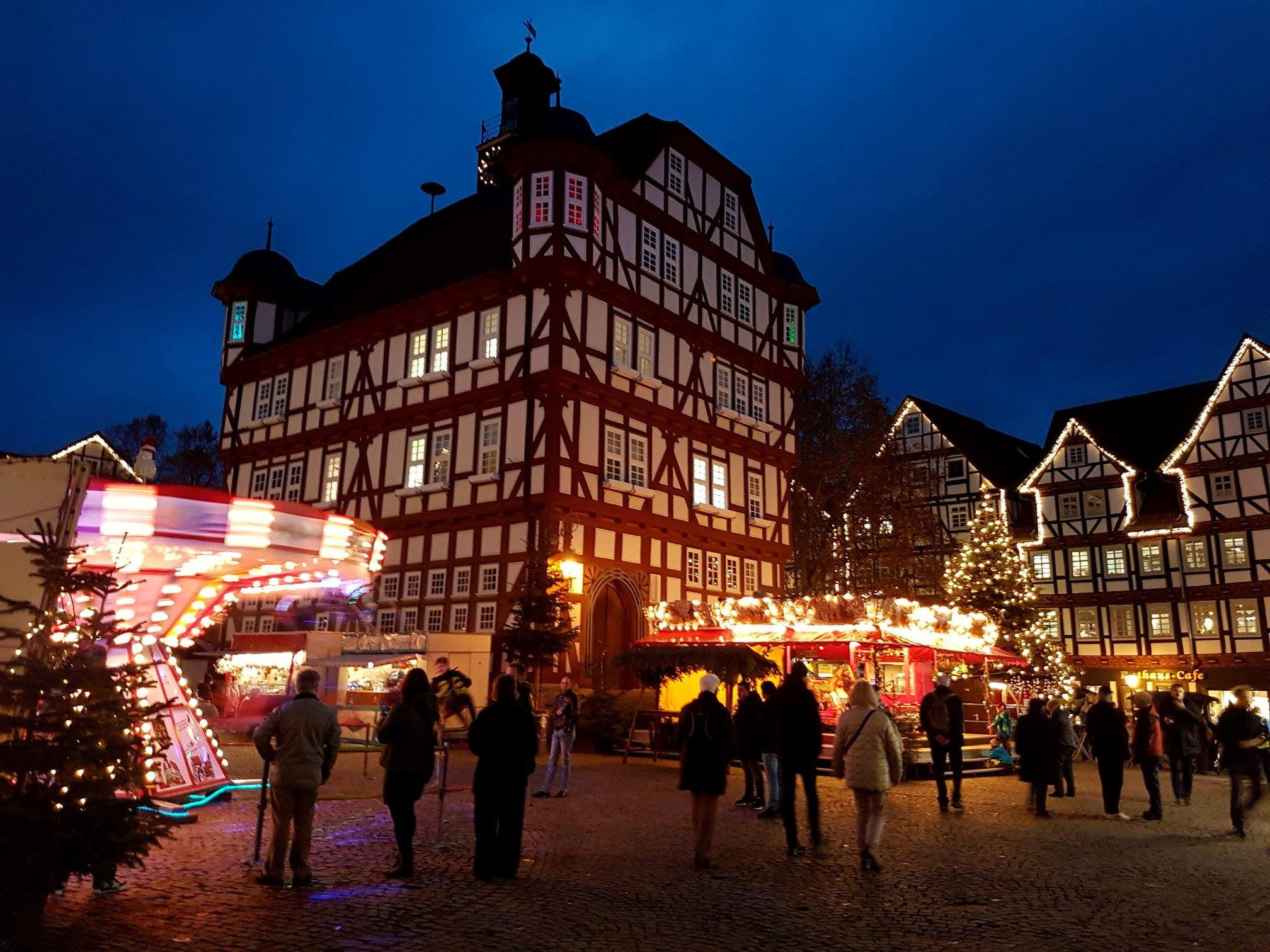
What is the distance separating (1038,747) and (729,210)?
2470 cm

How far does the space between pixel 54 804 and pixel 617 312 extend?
24626 mm

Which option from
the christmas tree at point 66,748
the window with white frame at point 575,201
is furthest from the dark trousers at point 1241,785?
the window with white frame at point 575,201

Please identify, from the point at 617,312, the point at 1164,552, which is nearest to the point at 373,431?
the point at 617,312

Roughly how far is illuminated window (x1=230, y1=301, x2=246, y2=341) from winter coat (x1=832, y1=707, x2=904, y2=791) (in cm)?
3341

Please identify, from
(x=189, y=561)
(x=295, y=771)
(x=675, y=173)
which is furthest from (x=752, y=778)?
(x=675, y=173)

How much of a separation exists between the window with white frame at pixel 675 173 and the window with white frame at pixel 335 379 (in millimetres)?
12076

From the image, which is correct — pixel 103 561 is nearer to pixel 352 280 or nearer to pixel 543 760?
pixel 543 760

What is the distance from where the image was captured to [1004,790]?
17281 mm

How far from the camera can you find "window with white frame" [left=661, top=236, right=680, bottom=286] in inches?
1249

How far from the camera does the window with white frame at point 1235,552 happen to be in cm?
3853

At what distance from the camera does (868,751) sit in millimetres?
9250

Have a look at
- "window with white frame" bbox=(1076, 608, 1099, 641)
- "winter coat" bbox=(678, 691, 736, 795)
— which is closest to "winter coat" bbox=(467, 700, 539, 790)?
"winter coat" bbox=(678, 691, 736, 795)

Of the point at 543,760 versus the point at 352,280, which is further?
the point at 352,280

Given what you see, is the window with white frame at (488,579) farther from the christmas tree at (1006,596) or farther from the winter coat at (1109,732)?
the winter coat at (1109,732)
